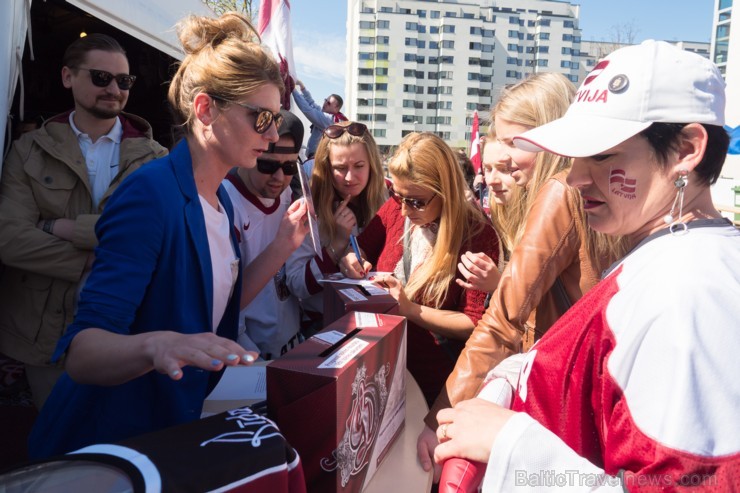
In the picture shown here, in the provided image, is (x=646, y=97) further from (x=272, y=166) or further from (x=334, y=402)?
(x=272, y=166)

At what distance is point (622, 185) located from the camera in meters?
1.00

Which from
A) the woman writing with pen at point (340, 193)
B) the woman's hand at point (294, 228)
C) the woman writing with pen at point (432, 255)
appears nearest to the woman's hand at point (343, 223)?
the woman writing with pen at point (340, 193)

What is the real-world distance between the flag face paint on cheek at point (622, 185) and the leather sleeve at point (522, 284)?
52cm

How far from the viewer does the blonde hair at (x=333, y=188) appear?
2861 millimetres

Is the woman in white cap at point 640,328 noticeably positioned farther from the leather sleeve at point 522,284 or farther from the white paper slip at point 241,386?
the white paper slip at point 241,386

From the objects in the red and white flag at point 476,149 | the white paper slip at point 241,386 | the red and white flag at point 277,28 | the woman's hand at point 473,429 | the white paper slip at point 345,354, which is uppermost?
the red and white flag at point 277,28

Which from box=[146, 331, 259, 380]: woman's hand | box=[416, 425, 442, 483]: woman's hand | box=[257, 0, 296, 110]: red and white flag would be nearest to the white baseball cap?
box=[146, 331, 259, 380]: woman's hand

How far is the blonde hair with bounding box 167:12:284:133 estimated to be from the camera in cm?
159

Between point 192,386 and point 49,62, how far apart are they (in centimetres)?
508

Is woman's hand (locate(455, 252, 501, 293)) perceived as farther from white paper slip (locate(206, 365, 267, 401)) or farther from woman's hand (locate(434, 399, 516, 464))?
woman's hand (locate(434, 399, 516, 464))

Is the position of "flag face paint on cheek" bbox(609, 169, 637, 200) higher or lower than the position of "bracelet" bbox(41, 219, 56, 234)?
higher

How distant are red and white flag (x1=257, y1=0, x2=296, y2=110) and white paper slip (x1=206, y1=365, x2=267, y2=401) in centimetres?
262

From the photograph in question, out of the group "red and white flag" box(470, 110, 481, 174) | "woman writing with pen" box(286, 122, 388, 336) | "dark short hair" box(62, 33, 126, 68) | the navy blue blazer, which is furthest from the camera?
"red and white flag" box(470, 110, 481, 174)

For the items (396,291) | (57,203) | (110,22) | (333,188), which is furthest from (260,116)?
(110,22)
